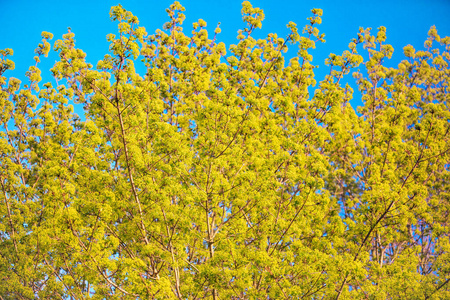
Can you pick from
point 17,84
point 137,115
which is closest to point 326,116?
point 137,115

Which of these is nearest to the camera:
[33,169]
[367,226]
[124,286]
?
[124,286]

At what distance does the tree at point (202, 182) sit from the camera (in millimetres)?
10945

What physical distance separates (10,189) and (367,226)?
1412 centimetres

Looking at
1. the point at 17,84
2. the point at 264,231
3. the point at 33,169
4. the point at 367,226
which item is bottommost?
the point at 264,231

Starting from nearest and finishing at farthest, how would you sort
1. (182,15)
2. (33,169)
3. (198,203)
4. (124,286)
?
Result: (198,203) → (124,286) → (182,15) → (33,169)

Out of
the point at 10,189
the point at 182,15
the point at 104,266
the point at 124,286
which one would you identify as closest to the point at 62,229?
the point at 104,266

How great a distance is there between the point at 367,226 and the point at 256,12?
8.62m

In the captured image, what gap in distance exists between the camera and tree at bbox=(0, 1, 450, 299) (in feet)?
35.9

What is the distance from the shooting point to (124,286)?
486 inches

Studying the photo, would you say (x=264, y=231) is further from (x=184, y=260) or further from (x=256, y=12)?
(x=256, y=12)

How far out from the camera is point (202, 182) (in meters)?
12.0

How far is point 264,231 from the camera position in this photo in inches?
478

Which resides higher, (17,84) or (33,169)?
(17,84)

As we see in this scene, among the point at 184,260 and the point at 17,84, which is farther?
the point at 17,84
